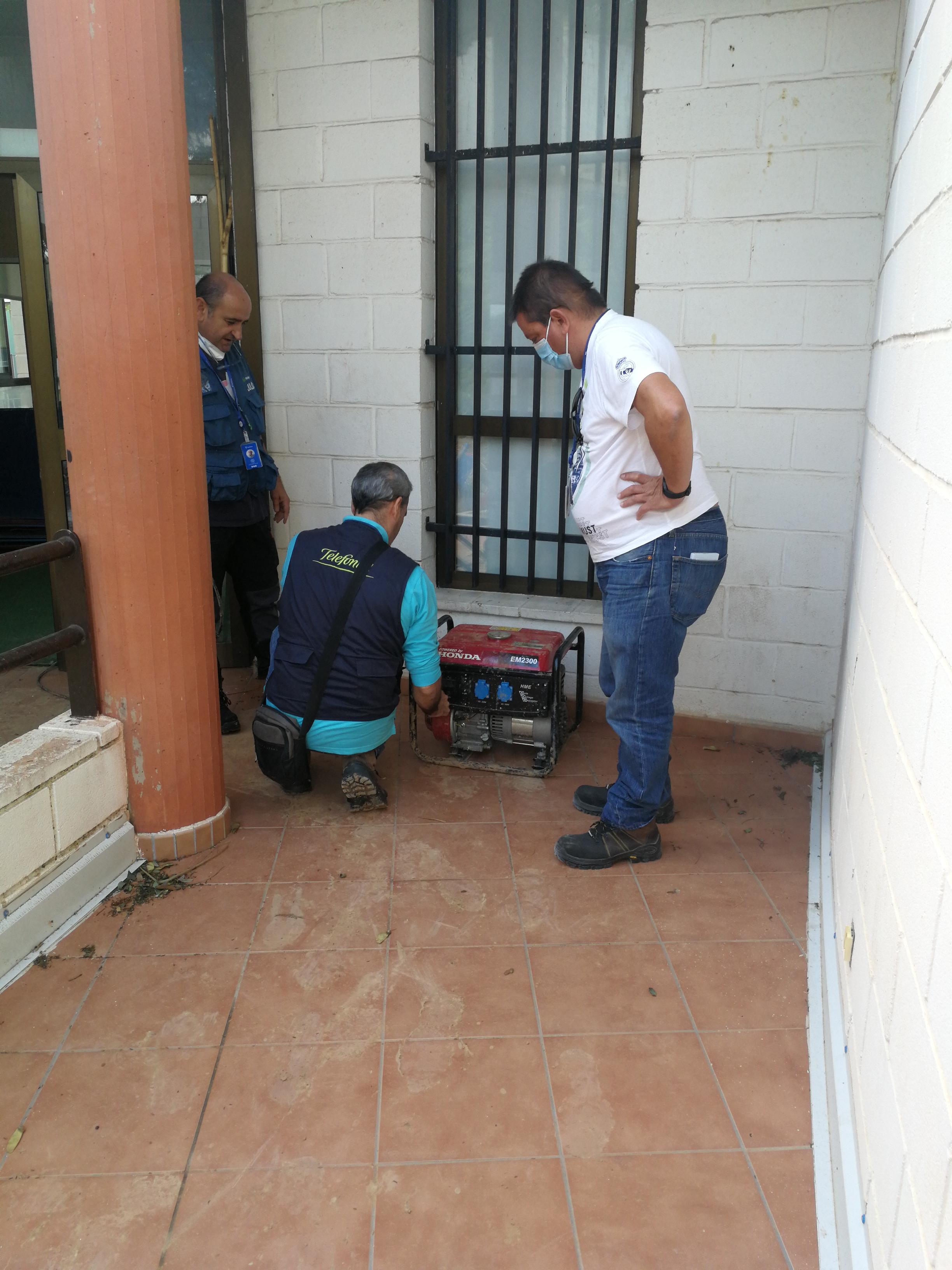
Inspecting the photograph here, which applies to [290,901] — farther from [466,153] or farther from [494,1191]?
[466,153]

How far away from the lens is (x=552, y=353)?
120 inches

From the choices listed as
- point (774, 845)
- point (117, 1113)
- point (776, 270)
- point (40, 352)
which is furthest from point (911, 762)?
point (40, 352)

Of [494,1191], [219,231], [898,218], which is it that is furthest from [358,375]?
[494,1191]

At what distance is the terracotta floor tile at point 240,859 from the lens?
3057 millimetres

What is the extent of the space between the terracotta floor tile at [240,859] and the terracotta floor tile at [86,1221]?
3.80 feet

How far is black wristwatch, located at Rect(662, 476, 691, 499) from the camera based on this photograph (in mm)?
2777

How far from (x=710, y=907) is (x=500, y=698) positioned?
1.19 m

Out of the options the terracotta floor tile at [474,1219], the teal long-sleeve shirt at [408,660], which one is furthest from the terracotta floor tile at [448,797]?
the terracotta floor tile at [474,1219]

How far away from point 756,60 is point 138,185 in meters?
2.32

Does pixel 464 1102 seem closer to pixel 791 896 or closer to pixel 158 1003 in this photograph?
pixel 158 1003

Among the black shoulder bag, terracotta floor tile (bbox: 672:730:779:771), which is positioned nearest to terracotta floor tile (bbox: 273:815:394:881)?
the black shoulder bag

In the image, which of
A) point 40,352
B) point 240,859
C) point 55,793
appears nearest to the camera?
point 55,793

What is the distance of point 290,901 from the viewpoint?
9.59 ft

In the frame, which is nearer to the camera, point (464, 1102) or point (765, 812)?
point (464, 1102)
